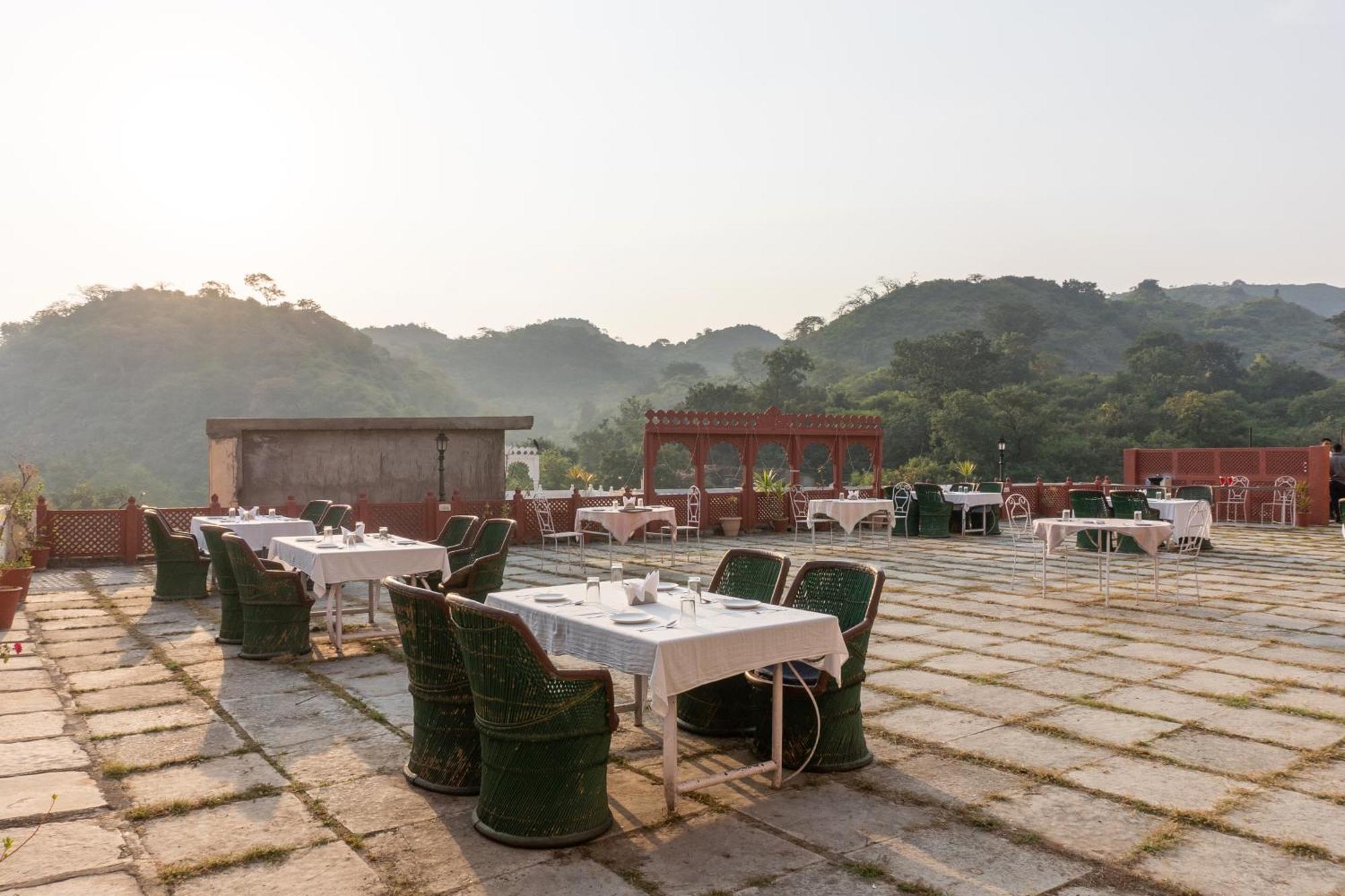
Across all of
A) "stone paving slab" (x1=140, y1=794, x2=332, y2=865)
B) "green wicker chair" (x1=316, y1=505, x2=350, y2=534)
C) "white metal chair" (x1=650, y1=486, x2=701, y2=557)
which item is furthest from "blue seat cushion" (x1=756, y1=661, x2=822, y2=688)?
"white metal chair" (x1=650, y1=486, x2=701, y2=557)

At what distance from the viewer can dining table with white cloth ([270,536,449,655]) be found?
6199mm

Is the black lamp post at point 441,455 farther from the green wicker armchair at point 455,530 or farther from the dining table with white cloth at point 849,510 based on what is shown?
the green wicker armchair at point 455,530

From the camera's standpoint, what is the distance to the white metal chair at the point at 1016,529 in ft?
32.9

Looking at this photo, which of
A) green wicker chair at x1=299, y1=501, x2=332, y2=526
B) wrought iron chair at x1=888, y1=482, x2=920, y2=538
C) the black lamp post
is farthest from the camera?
wrought iron chair at x1=888, y1=482, x2=920, y2=538

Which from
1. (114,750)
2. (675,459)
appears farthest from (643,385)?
(114,750)

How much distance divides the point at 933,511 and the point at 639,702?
1162 cm

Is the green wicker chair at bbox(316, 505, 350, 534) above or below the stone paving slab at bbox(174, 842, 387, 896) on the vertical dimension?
above

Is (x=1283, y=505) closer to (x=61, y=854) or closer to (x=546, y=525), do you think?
(x=546, y=525)

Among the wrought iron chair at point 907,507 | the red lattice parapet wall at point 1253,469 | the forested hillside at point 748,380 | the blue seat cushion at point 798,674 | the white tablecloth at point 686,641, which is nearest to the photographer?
the white tablecloth at point 686,641

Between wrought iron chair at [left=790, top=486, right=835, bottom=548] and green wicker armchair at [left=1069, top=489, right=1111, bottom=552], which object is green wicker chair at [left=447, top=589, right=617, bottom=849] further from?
wrought iron chair at [left=790, top=486, right=835, bottom=548]

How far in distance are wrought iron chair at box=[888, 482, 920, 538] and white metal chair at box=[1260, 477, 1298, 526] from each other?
721 centimetres

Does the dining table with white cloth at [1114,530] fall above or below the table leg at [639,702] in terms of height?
above

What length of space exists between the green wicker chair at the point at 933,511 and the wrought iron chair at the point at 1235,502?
255 inches

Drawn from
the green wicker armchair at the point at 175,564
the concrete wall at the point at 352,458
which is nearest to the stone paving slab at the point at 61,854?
the green wicker armchair at the point at 175,564
